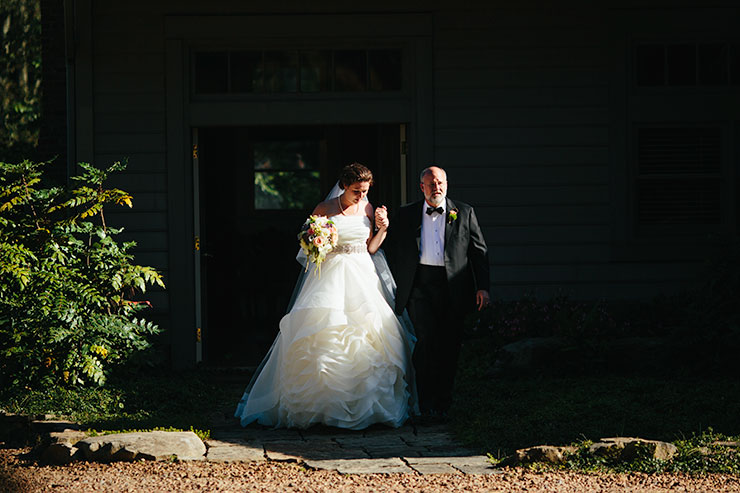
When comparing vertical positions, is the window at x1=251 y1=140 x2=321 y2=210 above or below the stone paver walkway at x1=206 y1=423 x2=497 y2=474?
above

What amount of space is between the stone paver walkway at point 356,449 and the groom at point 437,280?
17.8 inches

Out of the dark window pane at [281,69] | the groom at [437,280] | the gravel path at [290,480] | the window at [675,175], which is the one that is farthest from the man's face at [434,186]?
the window at [675,175]

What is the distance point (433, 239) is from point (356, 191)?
71cm

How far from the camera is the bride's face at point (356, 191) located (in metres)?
6.91

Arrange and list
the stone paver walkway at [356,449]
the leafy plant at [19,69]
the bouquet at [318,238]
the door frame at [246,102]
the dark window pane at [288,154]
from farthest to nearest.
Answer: the leafy plant at [19,69] < the dark window pane at [288,154] < the door frame at [246,102] < the bouquet at [318,238] < the stone paver walkway at [356,449]

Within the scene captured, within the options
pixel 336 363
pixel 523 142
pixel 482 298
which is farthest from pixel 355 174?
pixel 523 142

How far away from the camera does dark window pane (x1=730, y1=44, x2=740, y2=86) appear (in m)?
9.41

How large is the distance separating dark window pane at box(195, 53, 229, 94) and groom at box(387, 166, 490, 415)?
10.7 ft

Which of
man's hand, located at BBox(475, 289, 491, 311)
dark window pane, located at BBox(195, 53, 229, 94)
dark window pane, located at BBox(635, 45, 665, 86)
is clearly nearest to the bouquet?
man's hand, located at BBox(475, 289, 491, 311)

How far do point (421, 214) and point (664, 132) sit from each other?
3885 mm

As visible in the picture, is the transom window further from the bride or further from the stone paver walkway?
the stone paver walkway

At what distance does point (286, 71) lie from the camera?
9.09 metres

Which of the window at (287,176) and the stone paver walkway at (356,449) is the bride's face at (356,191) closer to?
the stone paver walkway at (356,449)

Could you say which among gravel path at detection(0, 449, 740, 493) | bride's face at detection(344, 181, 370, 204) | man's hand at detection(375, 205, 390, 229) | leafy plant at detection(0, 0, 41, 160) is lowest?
gravel path at detection(0, 449, 740, 493)
